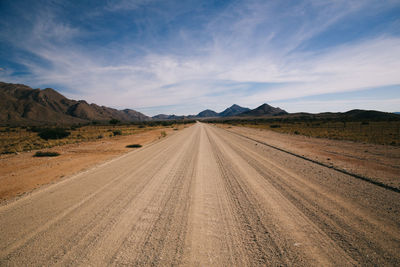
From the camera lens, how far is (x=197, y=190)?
4.93 m

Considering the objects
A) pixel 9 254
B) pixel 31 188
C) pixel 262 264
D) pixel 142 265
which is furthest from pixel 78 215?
pixel 262 264

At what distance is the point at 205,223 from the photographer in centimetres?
332

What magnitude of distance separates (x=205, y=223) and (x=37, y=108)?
597 ft

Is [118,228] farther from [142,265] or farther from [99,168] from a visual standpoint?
[99,168]

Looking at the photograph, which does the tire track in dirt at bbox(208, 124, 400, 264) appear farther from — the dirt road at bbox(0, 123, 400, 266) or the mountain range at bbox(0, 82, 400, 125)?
the mountain range at bbox(0, 82, 400, 125)

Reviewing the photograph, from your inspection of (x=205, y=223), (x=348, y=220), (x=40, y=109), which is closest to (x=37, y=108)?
(x=40, y=109)

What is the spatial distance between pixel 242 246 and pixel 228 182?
114 inches

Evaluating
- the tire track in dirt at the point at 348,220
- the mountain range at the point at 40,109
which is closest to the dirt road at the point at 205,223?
the tire track in dirt at the point at 348,220

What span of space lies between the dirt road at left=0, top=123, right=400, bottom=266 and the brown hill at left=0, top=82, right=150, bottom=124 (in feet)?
458

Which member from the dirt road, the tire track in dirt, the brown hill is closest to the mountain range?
the brown hill

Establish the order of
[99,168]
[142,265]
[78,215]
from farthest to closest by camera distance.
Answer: [99,168]
[78,215]
[142,265]

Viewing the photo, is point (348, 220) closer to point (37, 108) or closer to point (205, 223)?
point (205, 223)

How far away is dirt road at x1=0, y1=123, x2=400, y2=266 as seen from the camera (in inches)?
97.1

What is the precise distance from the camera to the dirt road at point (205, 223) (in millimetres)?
2467
